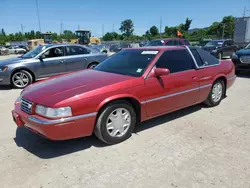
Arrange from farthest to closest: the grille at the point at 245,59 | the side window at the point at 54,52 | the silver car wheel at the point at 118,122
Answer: the grille at the point at 245,59, the side window at the point at 54,52, the silver car wheel at the point at 118,122

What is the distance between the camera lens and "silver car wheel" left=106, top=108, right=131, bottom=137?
3.19m

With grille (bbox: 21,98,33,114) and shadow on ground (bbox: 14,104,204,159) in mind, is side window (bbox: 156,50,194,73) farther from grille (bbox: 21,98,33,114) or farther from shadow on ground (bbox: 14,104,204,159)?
grille (bbox: 21,98,33,114)

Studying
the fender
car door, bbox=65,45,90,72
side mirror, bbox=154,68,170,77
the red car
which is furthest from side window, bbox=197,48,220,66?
car door, bbox=65,45,90,72


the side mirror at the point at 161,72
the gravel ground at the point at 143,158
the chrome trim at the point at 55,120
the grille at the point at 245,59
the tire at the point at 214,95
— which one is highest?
the side mirror at the point at 161,72

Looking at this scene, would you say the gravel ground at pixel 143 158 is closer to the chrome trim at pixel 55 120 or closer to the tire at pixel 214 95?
the chrome trim at pixel 55 120

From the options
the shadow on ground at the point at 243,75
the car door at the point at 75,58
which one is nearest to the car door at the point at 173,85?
the car door at the point at 75,58

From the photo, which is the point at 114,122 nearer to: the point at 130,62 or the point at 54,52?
the point at 130,62

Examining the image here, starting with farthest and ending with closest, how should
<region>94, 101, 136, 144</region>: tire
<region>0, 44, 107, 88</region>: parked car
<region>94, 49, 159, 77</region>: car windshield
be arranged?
1. <region>0, 44, 107, 88</region>: parked car
2. <region>94, 49, 159, 77</region>: car windshield
3. <region>94, 101, 136, 144</region>: tire

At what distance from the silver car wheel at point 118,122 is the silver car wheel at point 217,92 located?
2558 millimetres

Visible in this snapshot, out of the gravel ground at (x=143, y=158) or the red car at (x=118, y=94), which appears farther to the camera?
the red car at (x=118, y=94)

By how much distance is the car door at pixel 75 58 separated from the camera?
792 centimetres

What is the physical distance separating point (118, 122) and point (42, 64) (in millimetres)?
5232

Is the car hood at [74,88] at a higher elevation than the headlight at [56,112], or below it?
higher

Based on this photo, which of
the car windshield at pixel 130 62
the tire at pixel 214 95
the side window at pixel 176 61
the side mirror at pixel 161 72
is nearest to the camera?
the side mirror at pixel 161 72
